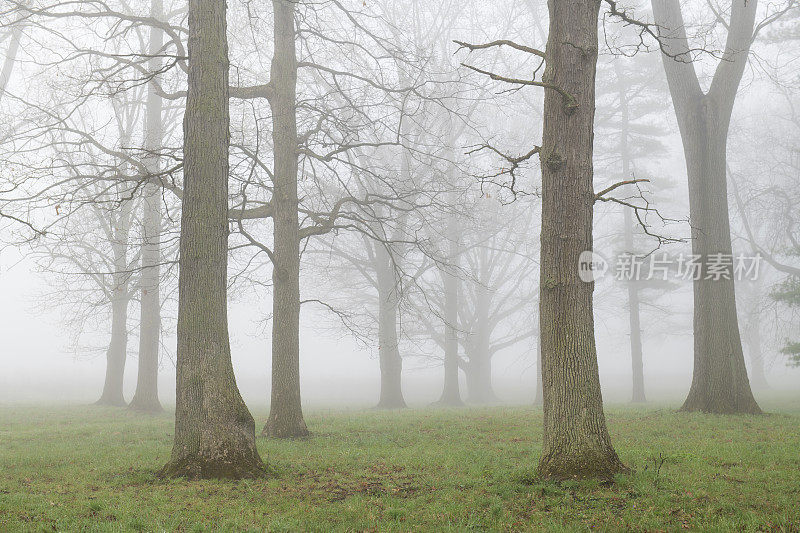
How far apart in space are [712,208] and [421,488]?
10.0 m

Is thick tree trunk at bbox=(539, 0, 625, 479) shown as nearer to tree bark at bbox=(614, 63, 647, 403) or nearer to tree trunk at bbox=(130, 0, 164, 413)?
tree trunk at bbox=(130, 0, 164, 413)

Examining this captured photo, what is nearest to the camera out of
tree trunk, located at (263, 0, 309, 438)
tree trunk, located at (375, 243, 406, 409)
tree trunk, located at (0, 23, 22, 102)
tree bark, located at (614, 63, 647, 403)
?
tree trunk, located at (263, 0, 309, 438)

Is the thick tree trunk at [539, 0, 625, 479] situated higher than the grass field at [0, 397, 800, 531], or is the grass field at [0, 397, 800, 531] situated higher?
the thick tree trunk at [539, 0, 625, 479]

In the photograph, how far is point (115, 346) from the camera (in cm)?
1956

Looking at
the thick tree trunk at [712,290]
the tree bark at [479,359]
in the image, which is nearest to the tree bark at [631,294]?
the tree bark at [479,359]

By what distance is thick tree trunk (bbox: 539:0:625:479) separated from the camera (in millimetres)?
6047

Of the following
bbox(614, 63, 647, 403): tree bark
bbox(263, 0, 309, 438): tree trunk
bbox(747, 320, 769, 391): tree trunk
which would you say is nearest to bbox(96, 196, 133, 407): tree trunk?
bbox(263, 0, 309, 438): tree trunk

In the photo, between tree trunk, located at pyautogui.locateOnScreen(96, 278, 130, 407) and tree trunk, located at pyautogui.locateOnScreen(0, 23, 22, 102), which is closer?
tree trunk, located at pyautogui.locateOnScreen(0, 23, 22, 102)

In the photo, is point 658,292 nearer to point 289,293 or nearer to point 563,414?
point 289,293

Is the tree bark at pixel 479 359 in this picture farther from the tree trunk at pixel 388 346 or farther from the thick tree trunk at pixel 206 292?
the thick tree trunk at pixel 206 292

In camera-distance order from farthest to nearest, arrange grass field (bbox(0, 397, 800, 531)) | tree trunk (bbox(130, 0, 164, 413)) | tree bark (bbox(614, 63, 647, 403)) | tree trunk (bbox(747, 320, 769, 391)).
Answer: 1. tree trunk (bbox(747, 320, 769, 391))
2. tree bark (bbox(614, 63, 647, 403))
3. tree trunk (bbox(130, 0, 164, 413))
4. grass field (bbox(0, 397, 800, 531))

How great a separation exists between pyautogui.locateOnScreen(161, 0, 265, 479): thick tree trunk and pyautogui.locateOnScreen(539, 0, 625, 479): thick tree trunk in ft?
11.6

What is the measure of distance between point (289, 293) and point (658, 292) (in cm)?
2198

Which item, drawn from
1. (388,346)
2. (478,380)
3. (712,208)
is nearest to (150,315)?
(388,346)
